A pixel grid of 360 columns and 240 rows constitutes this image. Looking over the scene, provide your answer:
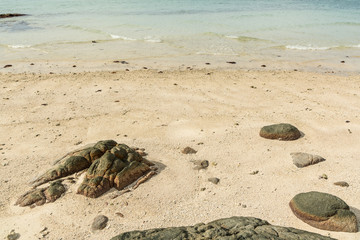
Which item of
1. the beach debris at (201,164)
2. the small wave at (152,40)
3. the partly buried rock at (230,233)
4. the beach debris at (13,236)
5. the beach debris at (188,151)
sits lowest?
the beach debris at (13,236)

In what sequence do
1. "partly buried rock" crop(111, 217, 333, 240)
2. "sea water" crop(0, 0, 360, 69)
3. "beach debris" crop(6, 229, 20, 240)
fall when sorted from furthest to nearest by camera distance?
"sea water" crop(0, 0, 360, 69)
"beach debris" crop(6, 229, 20, 240)
"partly buried rock" crop(111, 217, 333, 240)

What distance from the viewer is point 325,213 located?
15.3ft

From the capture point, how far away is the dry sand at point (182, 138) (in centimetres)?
510

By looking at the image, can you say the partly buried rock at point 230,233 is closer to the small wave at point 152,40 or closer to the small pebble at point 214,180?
the small pebble at point 214,180

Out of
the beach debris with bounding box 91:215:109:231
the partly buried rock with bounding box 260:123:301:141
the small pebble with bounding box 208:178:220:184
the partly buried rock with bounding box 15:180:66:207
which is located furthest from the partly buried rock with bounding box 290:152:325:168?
the partly buried rock with bounding box 15:180:66:207

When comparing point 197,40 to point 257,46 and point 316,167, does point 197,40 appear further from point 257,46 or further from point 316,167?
point 316,167

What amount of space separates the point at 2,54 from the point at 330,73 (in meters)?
16.1

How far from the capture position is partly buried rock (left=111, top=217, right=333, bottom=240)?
3.46m

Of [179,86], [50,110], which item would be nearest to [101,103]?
[50,110]

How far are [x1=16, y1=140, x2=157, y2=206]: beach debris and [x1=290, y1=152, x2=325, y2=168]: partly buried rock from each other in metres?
2.95

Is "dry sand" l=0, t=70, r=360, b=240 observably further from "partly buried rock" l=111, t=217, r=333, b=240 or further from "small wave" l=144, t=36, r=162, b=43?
"small wave" l=144, t=36, r=162, b=43

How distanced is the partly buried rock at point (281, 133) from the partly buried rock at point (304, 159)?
76cm

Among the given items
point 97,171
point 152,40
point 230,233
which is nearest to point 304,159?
point 230,233

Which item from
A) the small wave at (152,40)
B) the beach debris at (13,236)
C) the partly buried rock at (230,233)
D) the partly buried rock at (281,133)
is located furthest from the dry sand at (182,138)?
the small wave at (152,40)
